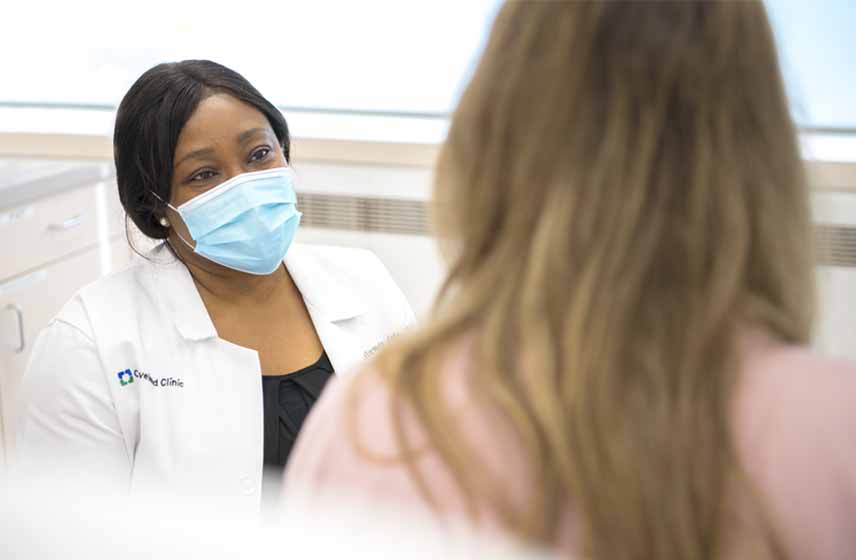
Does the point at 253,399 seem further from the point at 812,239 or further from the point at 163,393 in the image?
Result: the point at 812,239

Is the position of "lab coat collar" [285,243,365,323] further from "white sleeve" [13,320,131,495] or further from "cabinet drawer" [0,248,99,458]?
"cabinet drawer" [0,248,99,458]

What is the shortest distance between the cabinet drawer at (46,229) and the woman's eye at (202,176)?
98 cm

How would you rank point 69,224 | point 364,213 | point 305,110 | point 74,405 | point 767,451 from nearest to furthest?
1. point 767,451
2. point 74,405
3. point 69,224
4. point 364,213
5. point 305,110

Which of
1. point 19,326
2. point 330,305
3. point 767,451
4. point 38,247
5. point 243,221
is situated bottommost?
point 19,326

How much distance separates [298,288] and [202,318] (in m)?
0.20

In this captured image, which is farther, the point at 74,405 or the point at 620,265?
the point at 74,405

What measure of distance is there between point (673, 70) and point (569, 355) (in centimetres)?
21

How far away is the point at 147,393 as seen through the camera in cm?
153

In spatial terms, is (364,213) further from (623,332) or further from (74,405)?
(623,332)

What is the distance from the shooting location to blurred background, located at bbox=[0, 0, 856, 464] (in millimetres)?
2609

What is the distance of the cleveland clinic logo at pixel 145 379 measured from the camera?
5.00 feet

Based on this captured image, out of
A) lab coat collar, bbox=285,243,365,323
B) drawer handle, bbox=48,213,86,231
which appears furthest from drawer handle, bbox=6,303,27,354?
lab coat collar, bbox=285,243,365,323

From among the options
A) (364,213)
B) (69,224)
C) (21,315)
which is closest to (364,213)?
(364,213)

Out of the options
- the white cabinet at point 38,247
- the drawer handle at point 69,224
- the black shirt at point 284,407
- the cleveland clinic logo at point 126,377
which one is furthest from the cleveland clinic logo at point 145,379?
the drawer handle at point 69,224
